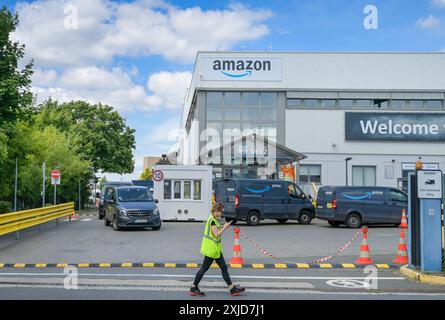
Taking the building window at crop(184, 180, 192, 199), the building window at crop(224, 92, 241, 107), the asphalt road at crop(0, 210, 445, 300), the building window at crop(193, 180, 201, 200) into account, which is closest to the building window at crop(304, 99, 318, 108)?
the building window at crop(224, 92, 241, 107)

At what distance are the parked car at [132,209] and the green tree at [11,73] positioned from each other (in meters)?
5.49

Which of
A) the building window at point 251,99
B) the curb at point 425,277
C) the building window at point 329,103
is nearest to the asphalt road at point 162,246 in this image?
the curb at point 425,277

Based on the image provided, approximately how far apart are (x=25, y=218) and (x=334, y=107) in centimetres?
3585

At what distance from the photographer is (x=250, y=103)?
165 ft

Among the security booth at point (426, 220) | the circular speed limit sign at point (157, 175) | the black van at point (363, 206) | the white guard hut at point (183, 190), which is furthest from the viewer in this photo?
the white guard hut at point (183, 190)

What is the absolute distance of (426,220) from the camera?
1135 cm

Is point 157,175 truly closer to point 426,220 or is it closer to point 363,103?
point 426,220

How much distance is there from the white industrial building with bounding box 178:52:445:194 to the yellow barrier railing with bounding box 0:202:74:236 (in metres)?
25.6

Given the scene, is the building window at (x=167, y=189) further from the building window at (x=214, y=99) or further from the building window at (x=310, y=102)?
the building window at (x=310, y=102)

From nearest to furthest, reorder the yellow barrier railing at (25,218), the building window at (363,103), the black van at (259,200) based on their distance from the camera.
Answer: the yellow barrier railing at (25,218)
the black van at (259,200)
the building window at (363,103)

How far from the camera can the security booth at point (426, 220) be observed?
36.7 ft

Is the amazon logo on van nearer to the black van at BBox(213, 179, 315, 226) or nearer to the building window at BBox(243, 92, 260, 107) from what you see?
the building window at BBox(243, 92, 260, 107)

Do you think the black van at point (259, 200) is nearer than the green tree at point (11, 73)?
No
